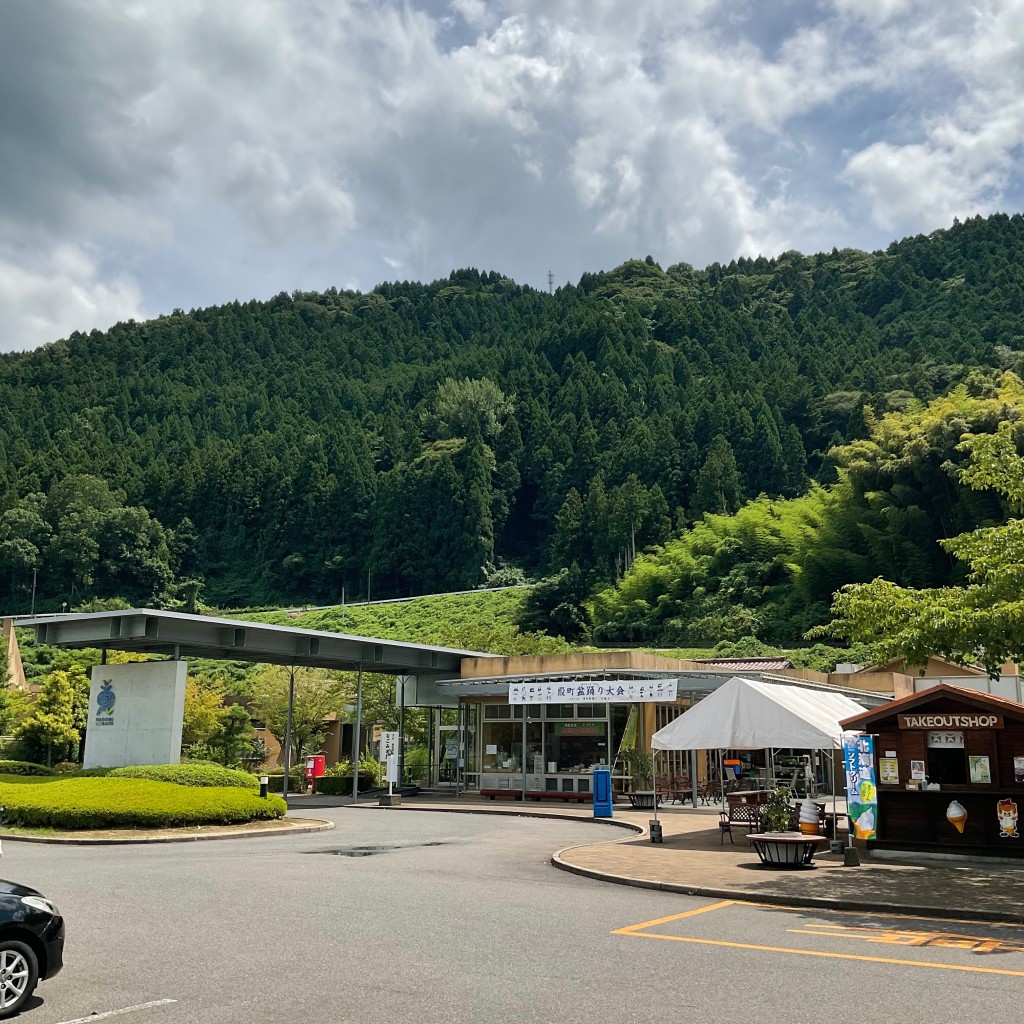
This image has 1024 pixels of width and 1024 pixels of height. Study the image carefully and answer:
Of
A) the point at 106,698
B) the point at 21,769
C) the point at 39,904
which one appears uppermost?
the point at 106,698

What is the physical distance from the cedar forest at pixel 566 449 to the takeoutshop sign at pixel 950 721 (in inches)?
1654

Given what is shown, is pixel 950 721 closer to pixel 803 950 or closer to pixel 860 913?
pixel 860 913

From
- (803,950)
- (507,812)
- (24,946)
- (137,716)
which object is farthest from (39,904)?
(507,812)

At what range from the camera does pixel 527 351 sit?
132m

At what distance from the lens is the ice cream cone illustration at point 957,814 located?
14750mm

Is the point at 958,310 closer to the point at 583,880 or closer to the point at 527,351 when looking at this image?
the point at 527,351

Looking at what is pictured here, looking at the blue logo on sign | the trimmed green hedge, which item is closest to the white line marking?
the trimmed green hedge

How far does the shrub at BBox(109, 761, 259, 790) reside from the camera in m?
21.0

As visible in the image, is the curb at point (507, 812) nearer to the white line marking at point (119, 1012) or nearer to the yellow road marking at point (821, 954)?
the yellow road marking at point (821, 954)

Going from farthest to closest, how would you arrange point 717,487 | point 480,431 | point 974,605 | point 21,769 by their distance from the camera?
point 480,431, point 717,487, point 21,769, point 974,605

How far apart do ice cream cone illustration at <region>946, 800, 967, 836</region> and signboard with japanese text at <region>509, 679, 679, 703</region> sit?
1116cm

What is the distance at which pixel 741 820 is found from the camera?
18.1 metres

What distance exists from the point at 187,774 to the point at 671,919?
1416cm

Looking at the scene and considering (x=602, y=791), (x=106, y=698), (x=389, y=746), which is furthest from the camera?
(x=389, y=746)
